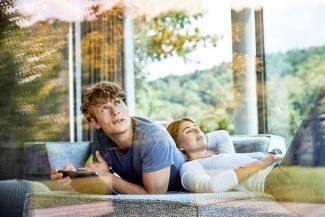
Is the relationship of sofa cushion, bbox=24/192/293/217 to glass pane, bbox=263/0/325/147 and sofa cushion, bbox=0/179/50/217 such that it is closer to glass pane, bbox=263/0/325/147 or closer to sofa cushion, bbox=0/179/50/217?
glass pane, bbox=263/0/325/147

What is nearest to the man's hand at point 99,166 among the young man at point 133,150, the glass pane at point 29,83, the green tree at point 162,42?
the young man at point 133,150

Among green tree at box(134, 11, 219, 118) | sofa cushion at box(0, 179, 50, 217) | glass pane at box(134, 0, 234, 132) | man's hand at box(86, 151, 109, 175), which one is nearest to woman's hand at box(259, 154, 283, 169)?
glass pane at box(134, 0, 234, 132)

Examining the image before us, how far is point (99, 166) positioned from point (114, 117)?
16 cm

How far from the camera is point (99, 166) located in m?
1.74

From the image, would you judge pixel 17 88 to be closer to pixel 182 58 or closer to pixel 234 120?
pixel 182 58

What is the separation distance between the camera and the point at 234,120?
1.64m

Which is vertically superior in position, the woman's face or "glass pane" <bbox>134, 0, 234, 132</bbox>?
"glass pane" <bbox>134, 0, 234, 132</bbox>

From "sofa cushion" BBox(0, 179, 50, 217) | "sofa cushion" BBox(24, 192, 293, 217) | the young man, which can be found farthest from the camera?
"sofa cushion" BBox(0, 179, 50, 217)

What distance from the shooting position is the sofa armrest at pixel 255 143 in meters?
1.55

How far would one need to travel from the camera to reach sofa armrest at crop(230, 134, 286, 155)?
5.08ft

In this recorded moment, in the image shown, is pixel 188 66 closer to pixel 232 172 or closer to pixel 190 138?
pixel 190 138

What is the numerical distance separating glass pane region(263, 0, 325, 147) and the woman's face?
19cm

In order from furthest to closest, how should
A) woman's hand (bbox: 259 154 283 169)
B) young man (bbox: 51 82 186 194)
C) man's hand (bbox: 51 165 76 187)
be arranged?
1. man's hand (bbox: 51 165 76 187)
2. young man (bbox: 51 82 186 194)
3. woman's hand (bbox: 259 154 283 169)

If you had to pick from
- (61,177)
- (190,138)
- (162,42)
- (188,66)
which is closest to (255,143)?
(190,138)
